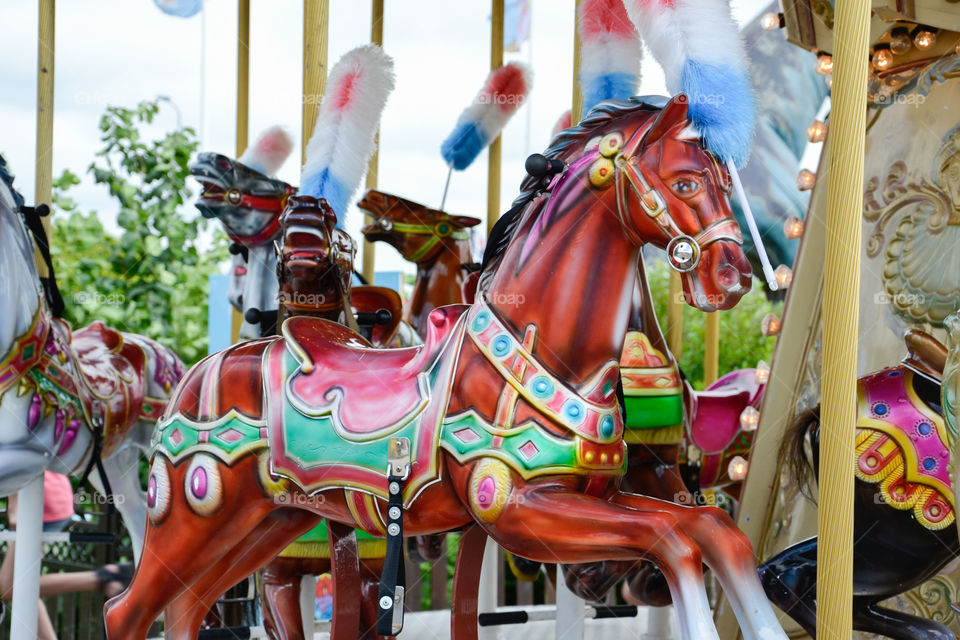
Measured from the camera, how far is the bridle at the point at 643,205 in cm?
236

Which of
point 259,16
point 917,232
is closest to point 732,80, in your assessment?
point 917,232

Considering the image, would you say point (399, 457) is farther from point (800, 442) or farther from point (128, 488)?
point (128, 488)

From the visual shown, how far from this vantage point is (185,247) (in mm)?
8570

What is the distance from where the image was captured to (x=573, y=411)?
8.08ft

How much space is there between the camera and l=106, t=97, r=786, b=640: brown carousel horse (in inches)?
92.5

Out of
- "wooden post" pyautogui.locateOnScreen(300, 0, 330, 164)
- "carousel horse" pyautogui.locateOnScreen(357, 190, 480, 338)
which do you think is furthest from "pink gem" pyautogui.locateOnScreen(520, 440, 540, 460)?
"carousel horse" pyautogui.locateOnScreen(357, 190, 480, 338)

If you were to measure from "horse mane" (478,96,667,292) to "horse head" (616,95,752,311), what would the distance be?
0.39ft

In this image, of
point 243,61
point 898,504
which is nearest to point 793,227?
point 898,504

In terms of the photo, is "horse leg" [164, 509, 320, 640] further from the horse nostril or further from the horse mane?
the horse nostril

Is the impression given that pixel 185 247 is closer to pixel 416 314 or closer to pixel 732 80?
pixel 416 314

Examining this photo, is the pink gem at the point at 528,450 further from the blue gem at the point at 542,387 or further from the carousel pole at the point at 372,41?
the carousel pole at the point at 372,41

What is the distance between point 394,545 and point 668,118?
50.4 inches

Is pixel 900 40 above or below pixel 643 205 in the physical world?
above

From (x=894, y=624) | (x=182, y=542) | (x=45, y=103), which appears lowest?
(x=894, y=624)
